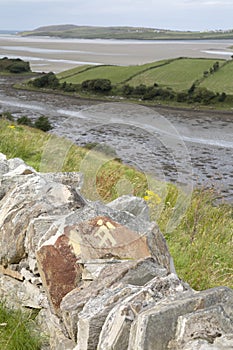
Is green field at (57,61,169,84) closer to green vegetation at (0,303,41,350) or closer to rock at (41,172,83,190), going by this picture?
rock at (41,172,83,190)

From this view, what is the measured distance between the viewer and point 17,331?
3727mm

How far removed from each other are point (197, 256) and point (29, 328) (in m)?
2.37

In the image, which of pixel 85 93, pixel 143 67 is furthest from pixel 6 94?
pixel 143 67

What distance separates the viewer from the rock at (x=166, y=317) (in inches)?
110

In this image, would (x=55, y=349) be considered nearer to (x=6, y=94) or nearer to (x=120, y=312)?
(x=120, y=312)

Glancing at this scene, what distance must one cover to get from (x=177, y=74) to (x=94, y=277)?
68.8 meters

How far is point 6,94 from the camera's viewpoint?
60375mm

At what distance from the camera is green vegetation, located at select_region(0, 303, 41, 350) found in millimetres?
3664

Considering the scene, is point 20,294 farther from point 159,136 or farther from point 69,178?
point 159,136

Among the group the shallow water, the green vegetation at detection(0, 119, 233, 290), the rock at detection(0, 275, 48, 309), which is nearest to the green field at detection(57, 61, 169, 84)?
the shallow water

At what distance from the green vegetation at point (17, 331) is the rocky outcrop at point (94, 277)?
99 millimetres

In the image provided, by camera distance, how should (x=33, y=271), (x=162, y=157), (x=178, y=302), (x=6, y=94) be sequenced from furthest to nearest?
(x=6, y=94) → (x=162, y=157) → (x=33, y=271) → (x=178, y=302)

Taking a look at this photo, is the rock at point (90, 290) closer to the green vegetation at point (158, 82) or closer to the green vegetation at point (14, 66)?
the green vegetation at point (158, 82)

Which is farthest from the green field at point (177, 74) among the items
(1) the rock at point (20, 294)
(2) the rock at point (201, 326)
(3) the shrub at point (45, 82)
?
(2) the rock at point (201, 326)
